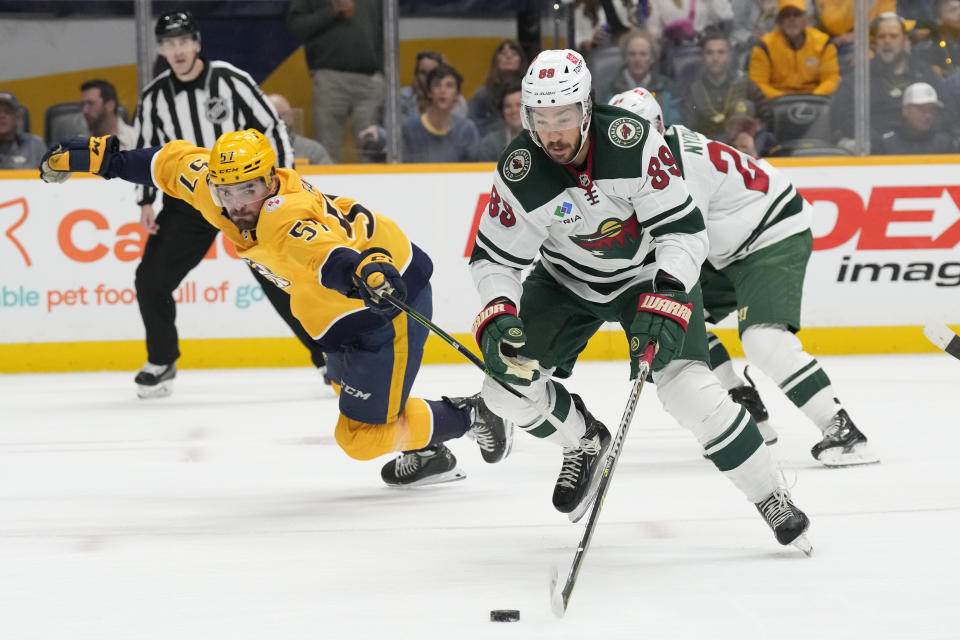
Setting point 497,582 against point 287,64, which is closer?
point 497,582

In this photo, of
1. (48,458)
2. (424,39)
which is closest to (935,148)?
(424,39)

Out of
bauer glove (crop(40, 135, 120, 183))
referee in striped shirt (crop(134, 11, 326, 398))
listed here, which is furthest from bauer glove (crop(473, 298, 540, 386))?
referee in striped shirt (crop(134, 11, 326, 398))

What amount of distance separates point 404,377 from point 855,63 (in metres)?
4.01

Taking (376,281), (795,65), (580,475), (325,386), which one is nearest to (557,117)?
(376,281)

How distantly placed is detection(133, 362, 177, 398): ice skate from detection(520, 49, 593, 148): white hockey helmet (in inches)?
126

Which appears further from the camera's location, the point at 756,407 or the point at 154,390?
the point at 154,390

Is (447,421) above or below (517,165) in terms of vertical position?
below

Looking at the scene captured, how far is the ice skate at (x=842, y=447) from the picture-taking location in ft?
12.2

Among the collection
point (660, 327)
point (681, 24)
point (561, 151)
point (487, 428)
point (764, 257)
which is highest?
point (681, 24)

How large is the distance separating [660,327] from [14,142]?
15.5 ft

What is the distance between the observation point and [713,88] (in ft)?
21.3

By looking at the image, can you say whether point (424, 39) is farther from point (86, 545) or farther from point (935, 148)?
point (86, 545)

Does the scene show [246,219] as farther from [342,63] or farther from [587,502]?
[342,63]

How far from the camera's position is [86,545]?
3.00 metres
